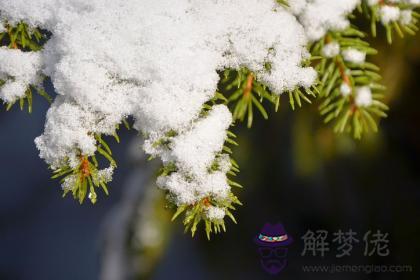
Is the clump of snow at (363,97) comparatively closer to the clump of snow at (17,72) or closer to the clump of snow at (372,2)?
the clump of snow at (372,2)

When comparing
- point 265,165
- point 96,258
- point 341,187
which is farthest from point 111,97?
point 96,258

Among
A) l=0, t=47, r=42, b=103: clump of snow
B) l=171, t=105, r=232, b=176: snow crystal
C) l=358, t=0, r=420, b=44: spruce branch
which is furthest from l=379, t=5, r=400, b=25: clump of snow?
l=0, t=47, r=42, b=103: clump of snow

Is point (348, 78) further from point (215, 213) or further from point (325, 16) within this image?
point (215, 213)

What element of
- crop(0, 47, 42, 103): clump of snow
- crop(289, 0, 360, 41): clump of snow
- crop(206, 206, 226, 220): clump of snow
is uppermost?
crop(289, 0, 360, 41): clump of snow

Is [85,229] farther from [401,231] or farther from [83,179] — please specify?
[83,179]

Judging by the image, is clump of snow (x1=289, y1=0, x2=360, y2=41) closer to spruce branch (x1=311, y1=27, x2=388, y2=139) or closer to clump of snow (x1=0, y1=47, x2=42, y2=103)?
spruce branch (x1=311, y1=27, x2=388, y2=139)

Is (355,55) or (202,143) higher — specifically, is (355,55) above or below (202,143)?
above

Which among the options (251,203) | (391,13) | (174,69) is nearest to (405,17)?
(391,13)
